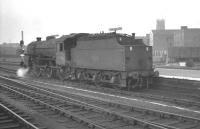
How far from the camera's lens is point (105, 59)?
15.0 metres

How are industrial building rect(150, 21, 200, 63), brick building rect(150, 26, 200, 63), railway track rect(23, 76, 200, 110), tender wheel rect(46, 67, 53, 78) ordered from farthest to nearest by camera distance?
brick building rect(150, 26, 200, 63)
industrial building rect(150, 21, 200, 63)
tender wheel rect(46, 67, 53, 78)
railway track rect(23, 76, 200, 110)

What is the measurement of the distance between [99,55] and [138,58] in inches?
85.0

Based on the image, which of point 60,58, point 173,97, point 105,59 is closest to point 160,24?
point 60,58

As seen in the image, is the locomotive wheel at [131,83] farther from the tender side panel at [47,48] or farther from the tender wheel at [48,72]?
the tender wheel at [48,72]

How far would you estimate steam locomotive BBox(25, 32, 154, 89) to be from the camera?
1420 centimetres

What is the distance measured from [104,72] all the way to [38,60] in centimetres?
866

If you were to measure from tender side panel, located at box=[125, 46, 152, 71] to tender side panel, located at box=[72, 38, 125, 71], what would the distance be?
1.19ft

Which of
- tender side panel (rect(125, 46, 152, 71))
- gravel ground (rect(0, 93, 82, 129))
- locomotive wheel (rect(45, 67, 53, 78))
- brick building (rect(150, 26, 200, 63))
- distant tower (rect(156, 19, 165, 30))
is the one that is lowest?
gravel ground (rect(0, 93, 82, 129))

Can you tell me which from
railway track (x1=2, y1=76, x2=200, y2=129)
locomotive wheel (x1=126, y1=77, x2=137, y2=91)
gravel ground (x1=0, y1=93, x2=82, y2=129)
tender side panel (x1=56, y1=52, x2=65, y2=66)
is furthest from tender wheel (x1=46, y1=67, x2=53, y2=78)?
railway track (x1=2, y1=76, x2=200, y2=129)

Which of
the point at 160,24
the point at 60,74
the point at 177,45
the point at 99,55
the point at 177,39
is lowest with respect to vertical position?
the point at 60,74

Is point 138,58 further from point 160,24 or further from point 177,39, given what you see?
point 160,24

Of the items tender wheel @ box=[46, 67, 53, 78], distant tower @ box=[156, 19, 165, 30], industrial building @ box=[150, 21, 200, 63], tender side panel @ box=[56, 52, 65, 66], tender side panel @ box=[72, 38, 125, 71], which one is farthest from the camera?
distant tower @ box=[156, 19, 165, 30]

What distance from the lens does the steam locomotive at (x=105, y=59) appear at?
14.2 m

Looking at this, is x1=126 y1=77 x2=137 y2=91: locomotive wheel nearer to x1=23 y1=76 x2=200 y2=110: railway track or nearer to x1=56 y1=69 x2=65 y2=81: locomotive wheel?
x1=23 y1=76 x2=200 y2=110: railway track
